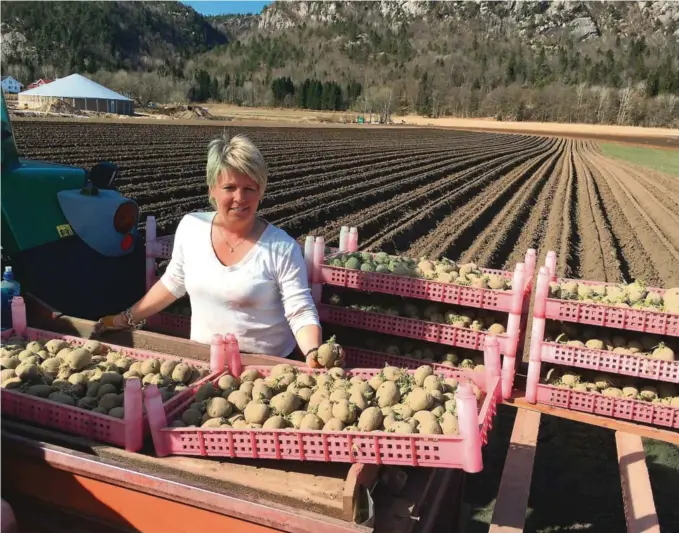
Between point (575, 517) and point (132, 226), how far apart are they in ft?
11.4

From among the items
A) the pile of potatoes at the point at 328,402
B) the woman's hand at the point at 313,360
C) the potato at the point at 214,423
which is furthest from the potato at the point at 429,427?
the potato at the point at 214,423

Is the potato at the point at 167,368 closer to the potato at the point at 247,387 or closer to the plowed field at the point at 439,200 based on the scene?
the potato at the point at 247,387

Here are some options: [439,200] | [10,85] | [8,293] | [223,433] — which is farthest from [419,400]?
[10,85]

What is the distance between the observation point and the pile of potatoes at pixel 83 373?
9.26 feet

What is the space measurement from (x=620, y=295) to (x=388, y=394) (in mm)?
2226

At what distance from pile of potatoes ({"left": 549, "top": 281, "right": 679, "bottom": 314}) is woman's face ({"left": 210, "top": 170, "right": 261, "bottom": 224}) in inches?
87.3

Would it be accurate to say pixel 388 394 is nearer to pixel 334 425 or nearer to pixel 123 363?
pixel 334 425

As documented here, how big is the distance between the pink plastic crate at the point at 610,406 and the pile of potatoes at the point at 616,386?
0.04 meters

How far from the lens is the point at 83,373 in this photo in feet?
10.1

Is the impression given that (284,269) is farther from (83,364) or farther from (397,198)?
(397,198)

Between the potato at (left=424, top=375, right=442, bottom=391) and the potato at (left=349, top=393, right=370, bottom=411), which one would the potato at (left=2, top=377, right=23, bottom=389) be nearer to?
Answer: the potato at (left=349, top=393, right=370, bottom=411)

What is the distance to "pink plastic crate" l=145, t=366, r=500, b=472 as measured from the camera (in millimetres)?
2258

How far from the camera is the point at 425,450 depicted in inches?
90.0

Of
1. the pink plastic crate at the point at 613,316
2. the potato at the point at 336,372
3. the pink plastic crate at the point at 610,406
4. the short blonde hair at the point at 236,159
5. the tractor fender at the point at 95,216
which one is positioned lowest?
the pink plastic crate at the point at 610,406
